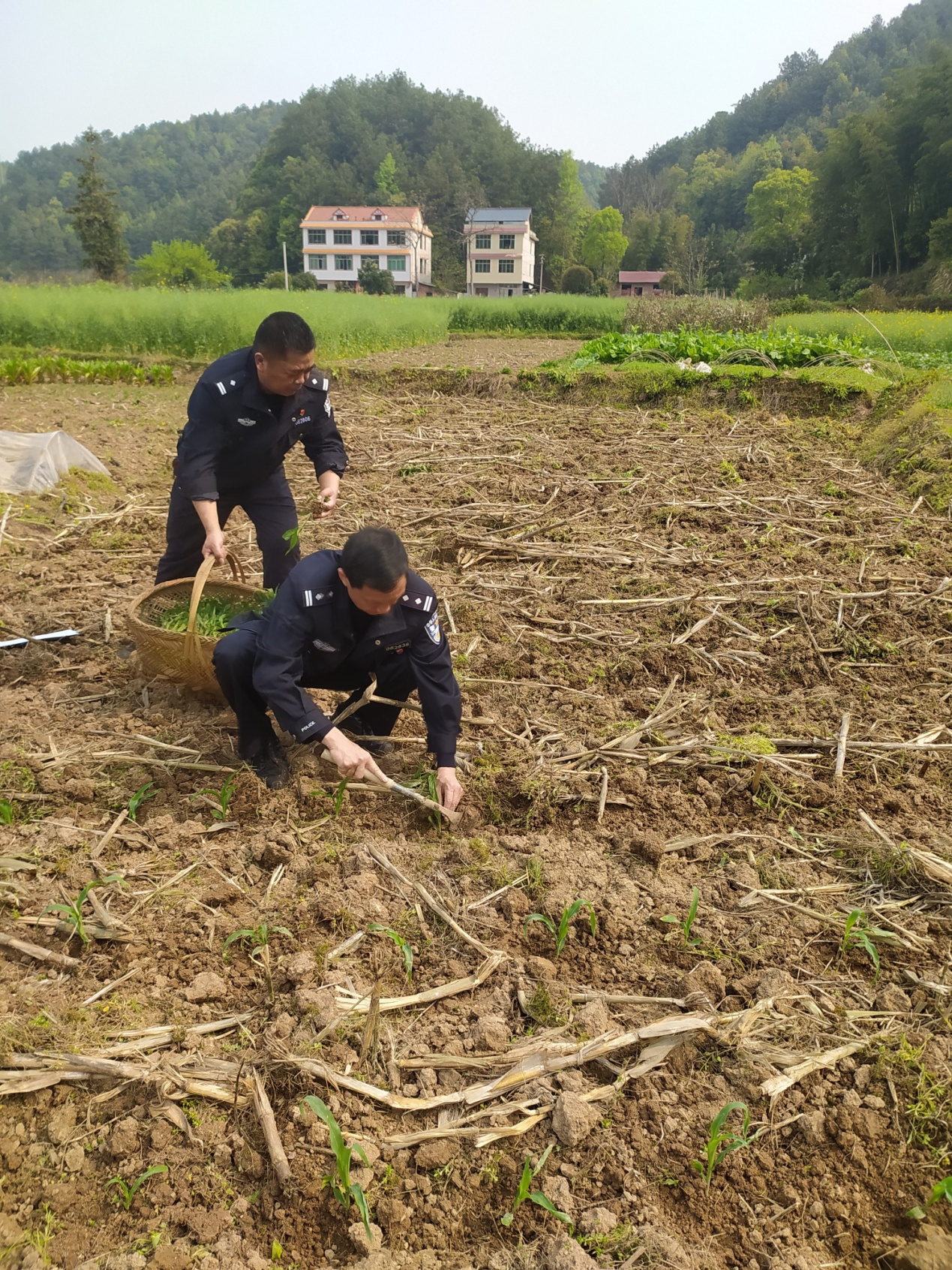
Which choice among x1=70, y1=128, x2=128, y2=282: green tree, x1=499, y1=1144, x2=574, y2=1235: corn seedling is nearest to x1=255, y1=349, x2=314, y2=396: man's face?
x1=499, y1=1144, x2=574, y2=1235: corn seedling

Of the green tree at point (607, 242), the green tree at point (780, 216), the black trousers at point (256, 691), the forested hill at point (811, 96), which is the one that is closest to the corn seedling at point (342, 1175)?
the black trousers at point (256, 691)

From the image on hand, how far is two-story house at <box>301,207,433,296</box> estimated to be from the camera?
71500mm

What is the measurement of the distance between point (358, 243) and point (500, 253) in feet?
42.5

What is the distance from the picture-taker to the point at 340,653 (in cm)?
306

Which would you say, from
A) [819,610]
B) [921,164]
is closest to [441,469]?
[819,610]

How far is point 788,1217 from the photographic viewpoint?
5.93 feet

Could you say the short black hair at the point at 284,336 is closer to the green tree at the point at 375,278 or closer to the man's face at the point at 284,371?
the man's face at the point at 284,371

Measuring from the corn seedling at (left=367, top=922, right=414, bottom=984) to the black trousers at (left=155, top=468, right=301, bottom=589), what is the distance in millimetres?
2004

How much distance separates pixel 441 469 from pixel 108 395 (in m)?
7.16

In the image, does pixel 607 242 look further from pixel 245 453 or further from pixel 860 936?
pixel 860 936

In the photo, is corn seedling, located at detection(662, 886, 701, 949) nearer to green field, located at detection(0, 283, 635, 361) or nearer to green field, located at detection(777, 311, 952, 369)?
green field, located at detection(777, 311, 952, 369)

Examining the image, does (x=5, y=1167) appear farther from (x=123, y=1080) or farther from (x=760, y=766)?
(x=760, y=766)

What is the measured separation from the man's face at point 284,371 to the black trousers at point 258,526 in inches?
20.9

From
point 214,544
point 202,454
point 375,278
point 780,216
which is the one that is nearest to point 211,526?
point 214,544
